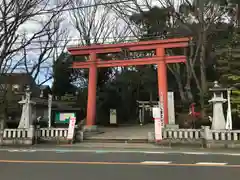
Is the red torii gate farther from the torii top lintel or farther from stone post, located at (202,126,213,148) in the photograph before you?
stone post, located at (202,126,213,148)

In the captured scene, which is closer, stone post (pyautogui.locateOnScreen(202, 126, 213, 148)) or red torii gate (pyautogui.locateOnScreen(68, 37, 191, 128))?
stone post (pyautogui.locateOnScreen(202, 126, 213, 148))

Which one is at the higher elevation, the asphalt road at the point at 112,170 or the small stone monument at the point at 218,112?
the small stone monument at the point at 218,112

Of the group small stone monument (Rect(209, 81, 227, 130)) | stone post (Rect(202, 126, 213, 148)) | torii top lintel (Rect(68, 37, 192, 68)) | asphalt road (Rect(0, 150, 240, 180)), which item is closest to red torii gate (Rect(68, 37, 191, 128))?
torii top lintel (Rect(68, 37, 192, 68))

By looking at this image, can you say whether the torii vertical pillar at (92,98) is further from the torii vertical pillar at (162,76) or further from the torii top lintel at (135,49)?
the torii vertical pillar at (162,76)

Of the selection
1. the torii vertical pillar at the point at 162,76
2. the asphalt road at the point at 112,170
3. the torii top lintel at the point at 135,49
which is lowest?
the asphalt road at the point at 112,170

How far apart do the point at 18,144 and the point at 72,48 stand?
8.80 m

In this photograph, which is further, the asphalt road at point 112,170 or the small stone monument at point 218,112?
the small stone monument at point 218,112

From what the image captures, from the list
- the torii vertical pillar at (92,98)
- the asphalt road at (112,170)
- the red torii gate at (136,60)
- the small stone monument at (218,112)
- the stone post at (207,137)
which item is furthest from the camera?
the torii vertical pillar at (92,98)

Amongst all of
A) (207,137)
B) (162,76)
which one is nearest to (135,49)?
(162,76)

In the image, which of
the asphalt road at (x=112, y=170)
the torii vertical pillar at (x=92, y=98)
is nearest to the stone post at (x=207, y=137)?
the asphalt road at (x=112, y=170)

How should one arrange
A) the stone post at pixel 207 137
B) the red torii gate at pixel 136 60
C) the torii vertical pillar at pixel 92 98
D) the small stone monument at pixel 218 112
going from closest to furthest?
the stone post at pixel 207 137, the small stone monument at pixel 218 112, the red torii gate at pixel 136 60, the torii vertical pillar at pixel 92 98

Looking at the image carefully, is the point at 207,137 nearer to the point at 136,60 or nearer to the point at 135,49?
the point at 136,60

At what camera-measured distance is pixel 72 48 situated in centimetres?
2247

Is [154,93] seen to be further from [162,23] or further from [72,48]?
[72,48]
